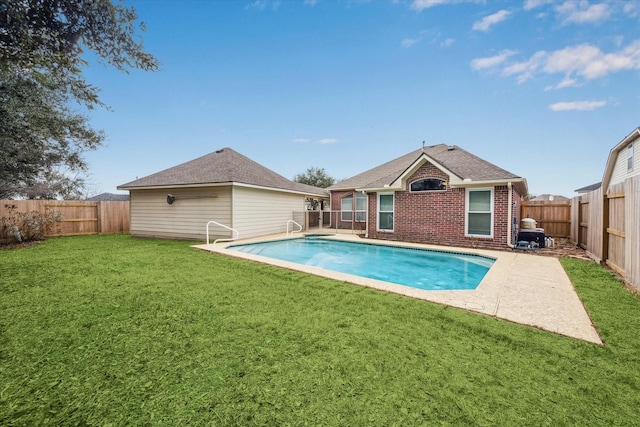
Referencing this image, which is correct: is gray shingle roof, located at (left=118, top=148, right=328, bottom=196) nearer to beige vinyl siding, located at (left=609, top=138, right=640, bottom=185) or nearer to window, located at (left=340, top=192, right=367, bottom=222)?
window, located at (left=340, top=192, right=367, bottom=222)

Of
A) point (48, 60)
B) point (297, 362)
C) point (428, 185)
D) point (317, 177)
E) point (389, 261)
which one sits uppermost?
point (317, 177)

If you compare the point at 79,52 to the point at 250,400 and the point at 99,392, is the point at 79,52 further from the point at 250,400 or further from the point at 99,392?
the point at 250,400

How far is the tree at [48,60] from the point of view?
5215 mm

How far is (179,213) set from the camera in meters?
13.0

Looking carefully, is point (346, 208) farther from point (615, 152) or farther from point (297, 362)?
point (297, 362)

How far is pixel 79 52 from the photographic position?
6.15m

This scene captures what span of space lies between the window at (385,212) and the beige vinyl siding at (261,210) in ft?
18.8

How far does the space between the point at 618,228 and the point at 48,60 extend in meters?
12.9

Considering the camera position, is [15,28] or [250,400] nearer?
[250,400]

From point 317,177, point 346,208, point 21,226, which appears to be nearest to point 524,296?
point 346,208

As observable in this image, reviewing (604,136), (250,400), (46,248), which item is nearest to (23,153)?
(46,248)

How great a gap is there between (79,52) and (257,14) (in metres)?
9.29

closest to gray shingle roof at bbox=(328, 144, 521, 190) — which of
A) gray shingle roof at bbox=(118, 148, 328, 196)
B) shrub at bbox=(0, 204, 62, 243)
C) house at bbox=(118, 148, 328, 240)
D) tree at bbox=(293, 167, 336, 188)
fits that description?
gray shingle roof at bbox=(118, 148, 328, 196)

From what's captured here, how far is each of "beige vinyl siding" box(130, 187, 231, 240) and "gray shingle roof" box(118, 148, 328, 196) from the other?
1.55 ft
